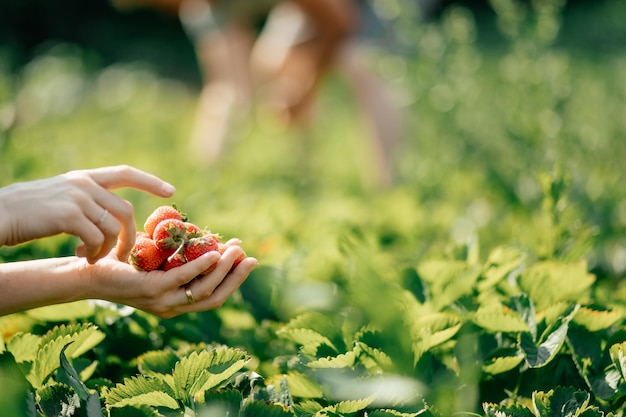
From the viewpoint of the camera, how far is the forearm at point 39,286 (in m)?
1.37

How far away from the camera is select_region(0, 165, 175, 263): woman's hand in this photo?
130 centimetres

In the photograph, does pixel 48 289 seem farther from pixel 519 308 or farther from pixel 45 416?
pixel 519 308

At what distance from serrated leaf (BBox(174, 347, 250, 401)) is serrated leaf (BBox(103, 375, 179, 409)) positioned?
1.1 inches

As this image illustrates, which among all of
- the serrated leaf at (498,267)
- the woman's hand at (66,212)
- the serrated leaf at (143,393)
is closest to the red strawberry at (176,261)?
the woman's hand at (66,212)

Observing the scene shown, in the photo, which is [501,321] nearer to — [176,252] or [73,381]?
[176,252]

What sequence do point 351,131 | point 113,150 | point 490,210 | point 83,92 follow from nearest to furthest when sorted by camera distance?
point 490,210, point 113,150, point 351,131, point 83,92

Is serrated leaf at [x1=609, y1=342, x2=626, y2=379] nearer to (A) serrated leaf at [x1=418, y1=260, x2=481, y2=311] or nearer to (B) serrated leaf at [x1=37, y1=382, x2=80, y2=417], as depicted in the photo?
(A) serrated leaf at [x1=418, y1=260, x2=481, y2=311]

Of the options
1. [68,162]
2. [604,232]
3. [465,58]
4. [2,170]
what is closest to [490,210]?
[604,232]

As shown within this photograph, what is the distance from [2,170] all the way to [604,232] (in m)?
2.44

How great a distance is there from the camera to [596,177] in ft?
11.5

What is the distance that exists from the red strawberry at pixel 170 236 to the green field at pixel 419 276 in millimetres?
203

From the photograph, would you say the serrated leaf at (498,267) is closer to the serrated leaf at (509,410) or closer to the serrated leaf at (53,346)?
the serrated leaf at (509,410)

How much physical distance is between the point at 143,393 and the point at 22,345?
0.31 m

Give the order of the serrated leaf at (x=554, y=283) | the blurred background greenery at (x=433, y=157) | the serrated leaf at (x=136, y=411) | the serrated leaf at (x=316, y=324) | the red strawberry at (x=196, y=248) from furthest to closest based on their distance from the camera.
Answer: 1. the blurred background greenery at (x=433, y=157)
2. the serrated leaf at (x=554, y=283)
3. the serrated leaf at (x=316, y=324)
4. the red strawberry at (x=196, y=248)
5. the serrated leaf at (x=136, y=411)
